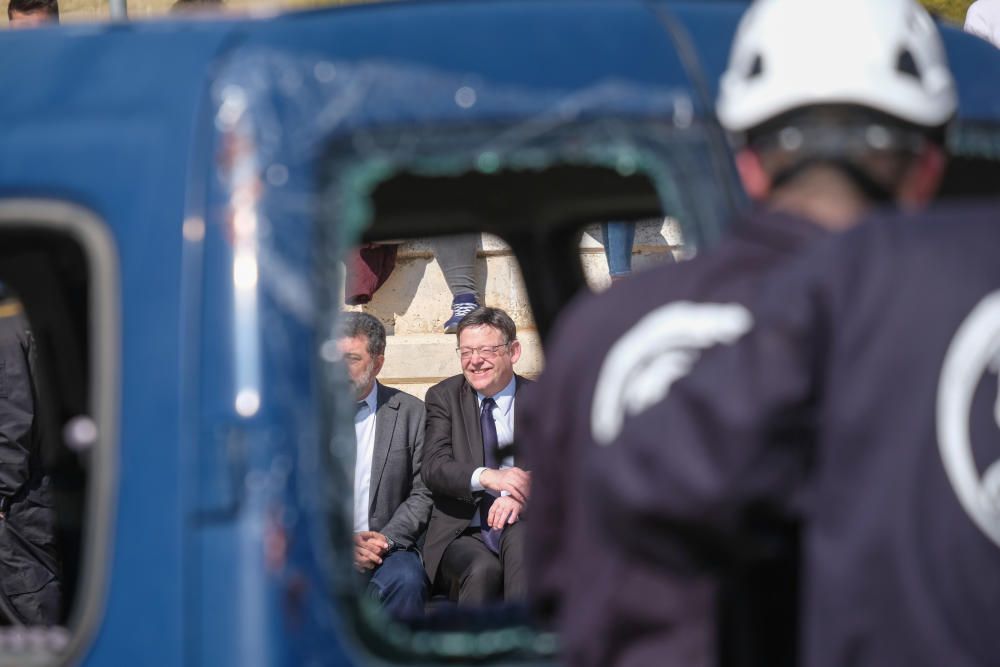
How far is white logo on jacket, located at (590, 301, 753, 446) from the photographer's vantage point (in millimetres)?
1673

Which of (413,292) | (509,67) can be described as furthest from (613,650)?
(413,292)

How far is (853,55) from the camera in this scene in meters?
1.83

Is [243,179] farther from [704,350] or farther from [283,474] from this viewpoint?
[704,350]

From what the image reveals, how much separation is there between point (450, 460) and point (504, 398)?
0.34 meters

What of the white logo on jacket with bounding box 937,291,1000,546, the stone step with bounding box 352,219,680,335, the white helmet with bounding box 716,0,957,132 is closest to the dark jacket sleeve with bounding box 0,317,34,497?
the stone step with bounding box 352,219,680,335

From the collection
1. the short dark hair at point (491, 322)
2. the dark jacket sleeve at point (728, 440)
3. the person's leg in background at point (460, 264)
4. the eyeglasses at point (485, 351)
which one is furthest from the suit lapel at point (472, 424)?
the dark jacket sleeve at point (728, 440)

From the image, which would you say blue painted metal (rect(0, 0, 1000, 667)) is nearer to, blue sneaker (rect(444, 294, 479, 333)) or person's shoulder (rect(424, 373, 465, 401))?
person's shoulder (rect(424, 373, 465, 401))

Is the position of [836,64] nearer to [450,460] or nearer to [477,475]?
[477,475]

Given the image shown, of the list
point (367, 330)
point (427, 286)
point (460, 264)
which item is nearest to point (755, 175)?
point (367, 330)

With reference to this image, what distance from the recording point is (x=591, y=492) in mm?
1605

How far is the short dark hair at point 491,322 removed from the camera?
620cm

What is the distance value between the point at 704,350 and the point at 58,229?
1.22 m

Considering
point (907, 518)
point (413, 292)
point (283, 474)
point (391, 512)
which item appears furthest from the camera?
point (413, 292)

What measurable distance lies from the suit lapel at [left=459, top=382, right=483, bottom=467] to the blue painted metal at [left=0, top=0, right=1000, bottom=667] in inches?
136
